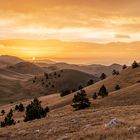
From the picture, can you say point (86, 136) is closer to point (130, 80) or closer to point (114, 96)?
point (114, 96)

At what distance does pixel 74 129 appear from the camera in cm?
3156

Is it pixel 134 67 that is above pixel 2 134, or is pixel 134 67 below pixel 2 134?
above

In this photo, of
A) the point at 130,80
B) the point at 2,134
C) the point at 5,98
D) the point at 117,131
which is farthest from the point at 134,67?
the point at 5,98

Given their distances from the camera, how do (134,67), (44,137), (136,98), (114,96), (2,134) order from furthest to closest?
(134,67), (114,96), (136,98), (2,134), (44,137)

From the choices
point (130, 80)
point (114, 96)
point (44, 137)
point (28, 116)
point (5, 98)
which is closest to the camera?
point (44, 137)

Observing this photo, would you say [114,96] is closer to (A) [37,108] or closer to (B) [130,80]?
(A) [37,108]

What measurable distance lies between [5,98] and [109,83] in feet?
345

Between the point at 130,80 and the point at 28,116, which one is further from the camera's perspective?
the point at 130,80

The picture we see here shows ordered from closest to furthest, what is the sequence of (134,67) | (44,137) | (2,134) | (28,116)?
(44,137) < (2,134) < (28,116) < (134,67)

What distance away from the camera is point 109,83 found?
93.6m

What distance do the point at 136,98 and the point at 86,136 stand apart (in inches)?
1501

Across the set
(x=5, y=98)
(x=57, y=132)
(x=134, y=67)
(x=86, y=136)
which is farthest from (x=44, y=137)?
(x=5, y=98)

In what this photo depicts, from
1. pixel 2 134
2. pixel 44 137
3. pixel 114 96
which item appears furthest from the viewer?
pixel 114 96

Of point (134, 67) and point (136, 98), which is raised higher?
point (134, 67)
